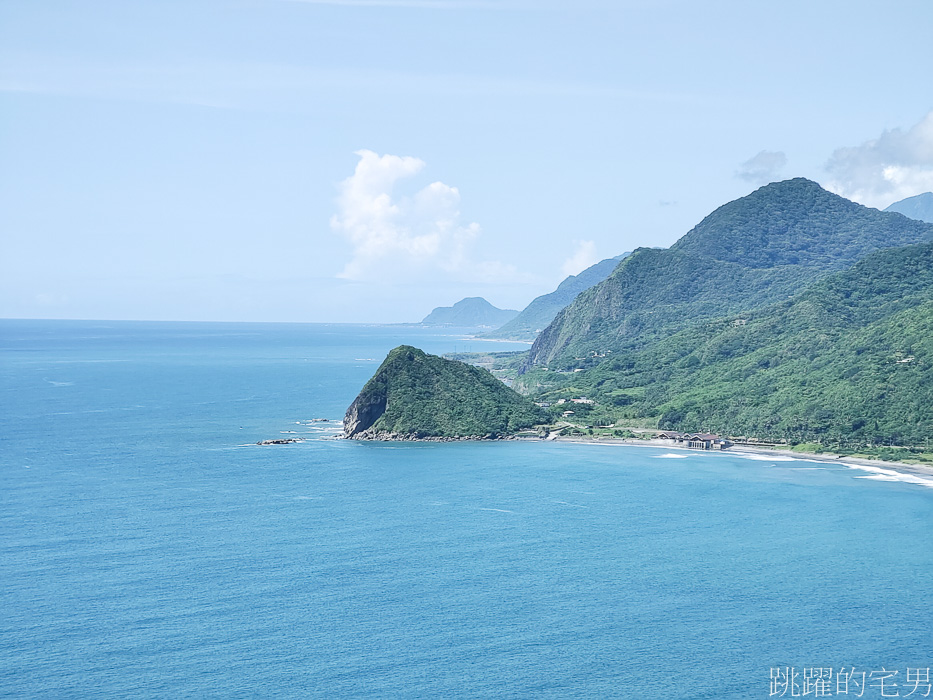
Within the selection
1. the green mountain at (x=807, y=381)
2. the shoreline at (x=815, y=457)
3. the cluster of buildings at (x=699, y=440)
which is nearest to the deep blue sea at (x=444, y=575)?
the shoreline at (x=815, y=457)

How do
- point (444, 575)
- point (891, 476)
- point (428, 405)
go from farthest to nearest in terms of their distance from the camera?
1. point (428, 405)
2. point (891, 476)
3. point (444, 575)

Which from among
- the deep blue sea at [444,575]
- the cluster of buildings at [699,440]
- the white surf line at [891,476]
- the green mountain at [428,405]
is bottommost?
the deep blue sea at [444,575]

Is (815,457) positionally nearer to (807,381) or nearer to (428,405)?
(807,381)

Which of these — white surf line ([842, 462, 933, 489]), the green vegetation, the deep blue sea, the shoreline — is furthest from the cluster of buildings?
white surf line ([842, 462, 933, 489])

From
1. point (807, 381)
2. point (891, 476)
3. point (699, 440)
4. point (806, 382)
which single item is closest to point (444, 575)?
point (891, 476)

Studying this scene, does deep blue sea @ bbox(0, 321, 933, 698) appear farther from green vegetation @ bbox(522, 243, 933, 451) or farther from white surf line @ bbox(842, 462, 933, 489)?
green vegetation @ bbox(522, 243, 933, 451)

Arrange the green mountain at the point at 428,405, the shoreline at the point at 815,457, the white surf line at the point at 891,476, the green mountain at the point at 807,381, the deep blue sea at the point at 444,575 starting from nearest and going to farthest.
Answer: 1. the deep blue sea at the point at 444,575
2. the white surf line at the point at 891,476
3. the shoreline at the point at 815,457
4. the green mountain at the point at 807,381
5. the green mountain at the point at 428,405

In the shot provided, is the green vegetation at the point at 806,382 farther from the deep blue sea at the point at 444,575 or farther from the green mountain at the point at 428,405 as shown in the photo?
the green mountain at the point at 428,405
